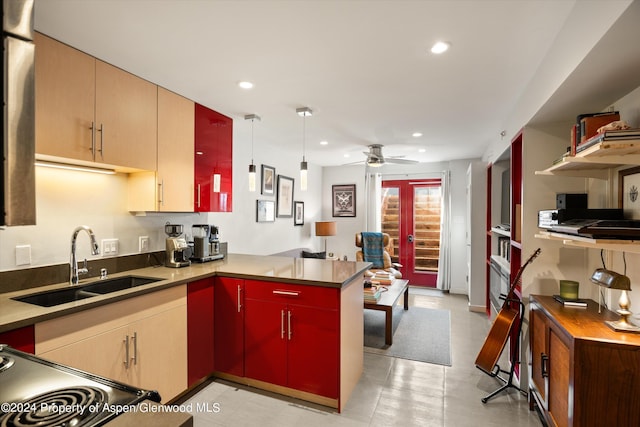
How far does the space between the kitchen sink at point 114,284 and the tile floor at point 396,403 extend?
96cm

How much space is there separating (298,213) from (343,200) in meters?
1.40

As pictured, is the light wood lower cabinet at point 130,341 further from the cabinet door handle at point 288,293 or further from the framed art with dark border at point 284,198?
the framed art with dark border at point 284,198

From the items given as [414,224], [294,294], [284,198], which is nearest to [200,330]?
[294,294]

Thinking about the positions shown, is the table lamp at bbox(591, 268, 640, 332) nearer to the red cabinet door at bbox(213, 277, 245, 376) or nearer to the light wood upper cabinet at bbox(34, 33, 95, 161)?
the red cabinet door at bbox(213, 277, 245, 376)

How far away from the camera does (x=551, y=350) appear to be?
189 cm

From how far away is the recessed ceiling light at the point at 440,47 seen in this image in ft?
6.10

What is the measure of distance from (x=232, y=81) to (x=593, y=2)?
7.03 ft

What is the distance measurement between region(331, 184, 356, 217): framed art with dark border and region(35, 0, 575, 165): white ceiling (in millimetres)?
3378

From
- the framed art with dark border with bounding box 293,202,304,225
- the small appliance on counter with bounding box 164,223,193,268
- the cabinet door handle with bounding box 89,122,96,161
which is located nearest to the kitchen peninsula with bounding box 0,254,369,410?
the small appliance on counter with bounding box 164,223,193,268

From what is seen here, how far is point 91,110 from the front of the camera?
2.00 m

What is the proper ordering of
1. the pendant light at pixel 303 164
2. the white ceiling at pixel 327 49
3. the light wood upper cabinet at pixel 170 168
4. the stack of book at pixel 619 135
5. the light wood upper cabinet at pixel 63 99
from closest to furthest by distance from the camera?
1. the stack of book at pixel 619 135
2. the white ceiling at pixel 327 49
3. the light wood upper cabinet at pixel 63 99
4. the light wood upper cabinet at pixel 170 168
5. the pendant light at pixel 303 164

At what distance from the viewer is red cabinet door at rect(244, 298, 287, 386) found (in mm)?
2354

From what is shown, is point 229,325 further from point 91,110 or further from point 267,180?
point 267,180

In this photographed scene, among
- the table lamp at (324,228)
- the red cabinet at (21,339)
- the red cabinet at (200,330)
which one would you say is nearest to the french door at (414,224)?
the table lamp at (324,228)
